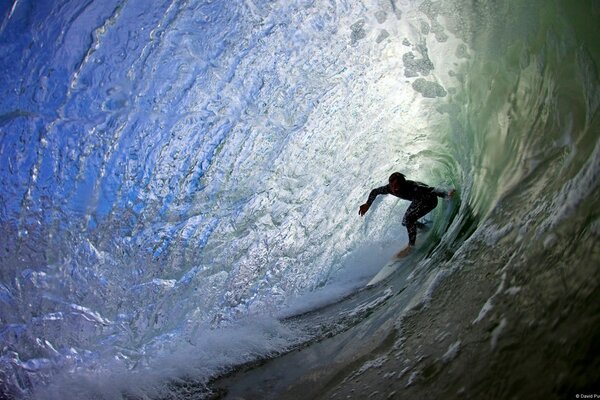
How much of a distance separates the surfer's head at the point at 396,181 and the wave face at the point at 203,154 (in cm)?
81

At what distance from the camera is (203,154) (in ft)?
23.1

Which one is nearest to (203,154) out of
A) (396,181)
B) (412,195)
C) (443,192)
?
(396,181)

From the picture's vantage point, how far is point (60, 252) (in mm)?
6488

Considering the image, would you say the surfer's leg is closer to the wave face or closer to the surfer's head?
the wave face

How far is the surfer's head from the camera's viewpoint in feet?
18.9

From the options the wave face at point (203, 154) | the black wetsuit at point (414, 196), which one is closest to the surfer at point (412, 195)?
the black wetsuit at point (414, 196)

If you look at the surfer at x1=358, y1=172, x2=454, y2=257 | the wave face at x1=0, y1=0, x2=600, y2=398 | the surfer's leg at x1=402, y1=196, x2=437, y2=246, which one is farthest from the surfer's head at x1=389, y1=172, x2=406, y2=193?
the wave face at x1=0, y1=0, x2=600, y2=398

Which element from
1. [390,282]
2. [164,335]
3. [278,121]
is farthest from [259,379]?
[278,121]

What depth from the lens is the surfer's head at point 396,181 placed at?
18.9ft

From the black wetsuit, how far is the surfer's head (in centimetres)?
6

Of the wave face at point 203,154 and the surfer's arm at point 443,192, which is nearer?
the wave face at point 203,154

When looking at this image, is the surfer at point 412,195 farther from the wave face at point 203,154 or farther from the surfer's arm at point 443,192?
the wave face at point 203,154

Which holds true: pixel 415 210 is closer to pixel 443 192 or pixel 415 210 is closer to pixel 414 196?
pixel 414 196

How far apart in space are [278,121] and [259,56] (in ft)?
3.68
